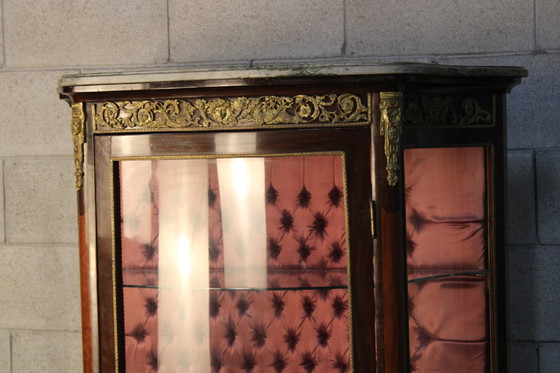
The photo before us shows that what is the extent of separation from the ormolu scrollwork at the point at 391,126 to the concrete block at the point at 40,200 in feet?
4.98

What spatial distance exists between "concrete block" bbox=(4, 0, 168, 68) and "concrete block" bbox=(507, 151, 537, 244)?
1.41m

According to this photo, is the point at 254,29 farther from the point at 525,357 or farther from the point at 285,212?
the point at 525,357

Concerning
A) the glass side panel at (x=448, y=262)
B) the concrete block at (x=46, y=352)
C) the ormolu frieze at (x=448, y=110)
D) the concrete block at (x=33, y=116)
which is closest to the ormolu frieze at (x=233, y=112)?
the ormolu frieze at (x=448, y=110)

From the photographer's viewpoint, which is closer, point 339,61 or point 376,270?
point 376,270

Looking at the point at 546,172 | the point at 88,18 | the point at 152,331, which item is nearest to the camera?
the point at 152,331

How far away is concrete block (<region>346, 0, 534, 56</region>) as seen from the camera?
288 centimetres

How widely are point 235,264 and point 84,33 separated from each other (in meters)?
1.40

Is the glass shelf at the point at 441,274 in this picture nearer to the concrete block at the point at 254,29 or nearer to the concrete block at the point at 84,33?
the concrete block at the point at 254,29

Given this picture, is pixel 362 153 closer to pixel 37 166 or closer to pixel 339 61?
pixel 339 61

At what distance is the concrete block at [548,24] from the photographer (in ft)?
9.38

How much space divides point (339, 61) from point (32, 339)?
168 cm

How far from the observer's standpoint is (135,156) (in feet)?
7.29

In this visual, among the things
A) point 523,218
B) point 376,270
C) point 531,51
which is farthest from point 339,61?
point 376,270

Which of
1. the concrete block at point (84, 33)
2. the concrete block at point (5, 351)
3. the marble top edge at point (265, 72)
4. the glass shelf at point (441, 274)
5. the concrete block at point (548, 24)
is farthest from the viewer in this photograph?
the concrete block at point (5, 351)
